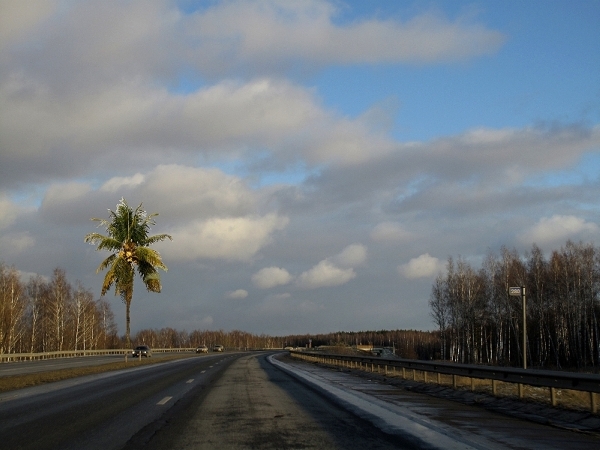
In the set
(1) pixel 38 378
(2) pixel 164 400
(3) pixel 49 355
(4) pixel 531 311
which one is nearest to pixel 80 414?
(2) pixel 164 400

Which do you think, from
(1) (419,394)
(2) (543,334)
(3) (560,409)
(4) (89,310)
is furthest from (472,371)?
(4) (89,310)

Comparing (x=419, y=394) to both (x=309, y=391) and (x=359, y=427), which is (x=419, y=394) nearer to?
(x=309, y=391)

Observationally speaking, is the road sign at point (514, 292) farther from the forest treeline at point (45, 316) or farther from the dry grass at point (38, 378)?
the forest treeline at point (45, 316)

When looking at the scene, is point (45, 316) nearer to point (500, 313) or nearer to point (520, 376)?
point (500, 313)

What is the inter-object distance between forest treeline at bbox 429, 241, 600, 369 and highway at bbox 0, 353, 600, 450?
1762 inches

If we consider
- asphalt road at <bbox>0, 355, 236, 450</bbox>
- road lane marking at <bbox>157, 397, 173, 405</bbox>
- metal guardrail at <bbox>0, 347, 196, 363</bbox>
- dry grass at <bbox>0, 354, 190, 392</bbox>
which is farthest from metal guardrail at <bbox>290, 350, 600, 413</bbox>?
metal guardrail at <bbox>0, 347, 196, 363</bbox>

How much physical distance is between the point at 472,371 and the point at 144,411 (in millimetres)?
9718

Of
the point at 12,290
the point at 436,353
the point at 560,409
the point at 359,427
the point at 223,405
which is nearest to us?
the point at 359,427

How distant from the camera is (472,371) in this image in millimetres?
18469

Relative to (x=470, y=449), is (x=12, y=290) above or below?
above

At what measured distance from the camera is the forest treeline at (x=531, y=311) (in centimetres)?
6384

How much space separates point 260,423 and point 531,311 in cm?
6720

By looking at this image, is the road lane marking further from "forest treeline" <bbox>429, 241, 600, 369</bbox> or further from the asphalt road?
"forest treeline" <bbox>429, 241, 600, 369</bbox>

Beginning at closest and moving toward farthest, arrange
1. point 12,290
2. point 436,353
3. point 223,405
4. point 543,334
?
point 223,405 < point 543,334 < point 12,290 < point 436,353
